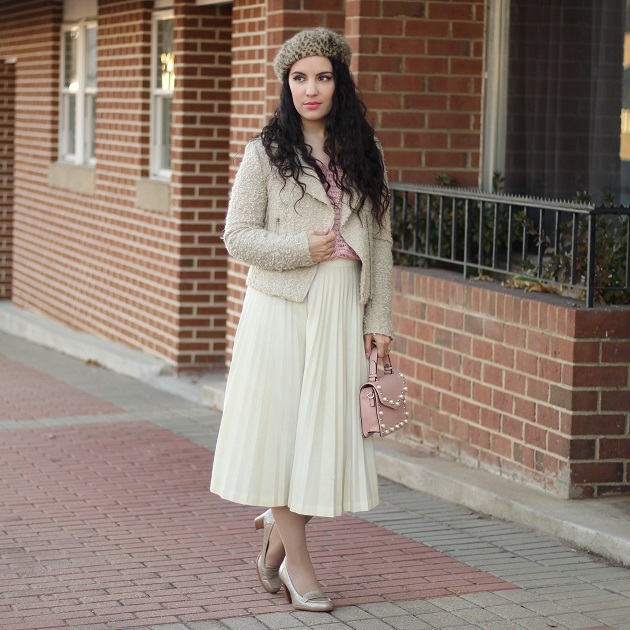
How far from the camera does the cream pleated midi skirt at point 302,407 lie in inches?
208

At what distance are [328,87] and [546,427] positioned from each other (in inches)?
93.1

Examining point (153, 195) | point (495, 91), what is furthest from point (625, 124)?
point (153, 195)

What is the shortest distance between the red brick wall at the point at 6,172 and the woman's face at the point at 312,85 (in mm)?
13350

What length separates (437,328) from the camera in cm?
791

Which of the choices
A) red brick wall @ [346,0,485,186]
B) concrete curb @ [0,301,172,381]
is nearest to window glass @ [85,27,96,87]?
concrete curb @ [0,301,172,381]

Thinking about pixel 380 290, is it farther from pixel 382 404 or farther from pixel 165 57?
pixel 165 57

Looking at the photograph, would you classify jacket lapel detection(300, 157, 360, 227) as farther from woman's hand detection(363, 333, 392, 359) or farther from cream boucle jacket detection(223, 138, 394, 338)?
woman's hand detection(363, 333, 392, 359)

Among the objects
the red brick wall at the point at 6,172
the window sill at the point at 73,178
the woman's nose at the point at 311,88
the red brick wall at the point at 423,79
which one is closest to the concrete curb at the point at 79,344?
the red brick wall at the point at 6,172

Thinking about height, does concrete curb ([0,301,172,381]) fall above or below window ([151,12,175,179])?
below

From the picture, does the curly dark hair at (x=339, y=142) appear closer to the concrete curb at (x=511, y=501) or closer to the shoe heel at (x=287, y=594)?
the shoe heel at (x=287, y=594)

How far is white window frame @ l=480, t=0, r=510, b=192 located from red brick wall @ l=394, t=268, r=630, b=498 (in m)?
1.18

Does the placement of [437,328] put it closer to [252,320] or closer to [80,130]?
[252,320]

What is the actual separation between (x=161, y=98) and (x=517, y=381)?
596cm

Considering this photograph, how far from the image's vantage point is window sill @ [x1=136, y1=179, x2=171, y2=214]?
457 inches
